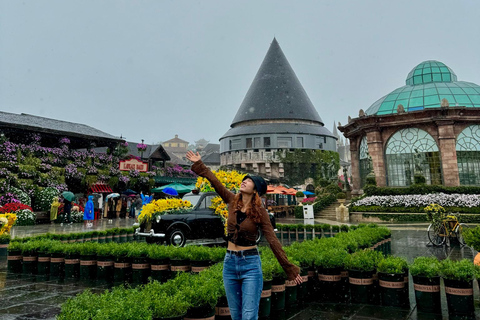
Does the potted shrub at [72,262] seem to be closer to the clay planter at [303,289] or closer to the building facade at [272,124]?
the clay planter at [303,289]

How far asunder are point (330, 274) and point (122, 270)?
14.6 ft

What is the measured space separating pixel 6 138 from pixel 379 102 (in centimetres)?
3166

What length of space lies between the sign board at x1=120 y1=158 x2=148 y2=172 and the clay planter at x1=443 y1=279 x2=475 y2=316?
3191cm

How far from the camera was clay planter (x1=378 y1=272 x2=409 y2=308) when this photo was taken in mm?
5273

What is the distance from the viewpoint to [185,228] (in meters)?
10.9

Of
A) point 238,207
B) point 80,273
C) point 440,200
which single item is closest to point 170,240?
point 80,273

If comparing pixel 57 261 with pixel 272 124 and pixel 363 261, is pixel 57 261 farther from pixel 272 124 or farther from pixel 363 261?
pixel 272 124

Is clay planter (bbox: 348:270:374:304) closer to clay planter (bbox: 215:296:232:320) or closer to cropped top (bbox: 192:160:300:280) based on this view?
clay planter (bbox: 215:296:232:320)

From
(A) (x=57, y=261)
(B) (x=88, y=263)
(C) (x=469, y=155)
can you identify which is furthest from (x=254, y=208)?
(C) (x=469, y=155)

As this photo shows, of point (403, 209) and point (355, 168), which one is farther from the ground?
point (355, 168)

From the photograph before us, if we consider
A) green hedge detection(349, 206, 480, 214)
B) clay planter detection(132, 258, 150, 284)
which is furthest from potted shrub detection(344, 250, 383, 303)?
green hedge detection(349, 206, 480, 214)

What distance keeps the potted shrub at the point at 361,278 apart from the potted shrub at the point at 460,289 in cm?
110

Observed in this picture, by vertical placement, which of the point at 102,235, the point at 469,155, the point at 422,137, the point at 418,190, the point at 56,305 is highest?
the point at 422,137

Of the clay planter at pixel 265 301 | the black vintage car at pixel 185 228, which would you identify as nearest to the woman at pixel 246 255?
the clay planter at pixel 265 301
